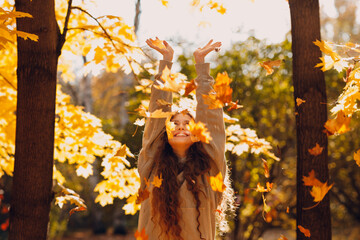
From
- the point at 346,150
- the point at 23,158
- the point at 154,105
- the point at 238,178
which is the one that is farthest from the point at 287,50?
the point at 23,158

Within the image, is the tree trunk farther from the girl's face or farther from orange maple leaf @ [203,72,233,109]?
orange maple leaf @ [203,72,233,109]

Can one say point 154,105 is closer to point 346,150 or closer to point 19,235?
point 19,235

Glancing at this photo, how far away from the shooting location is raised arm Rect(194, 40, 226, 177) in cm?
241

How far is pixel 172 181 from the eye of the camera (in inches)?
92.7

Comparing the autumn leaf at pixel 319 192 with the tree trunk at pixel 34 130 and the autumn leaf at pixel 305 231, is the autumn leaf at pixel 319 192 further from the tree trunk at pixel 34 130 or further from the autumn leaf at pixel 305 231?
the tree trunk at pixel 34 130

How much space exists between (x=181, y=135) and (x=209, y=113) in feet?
0.72

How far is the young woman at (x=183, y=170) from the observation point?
2305mm

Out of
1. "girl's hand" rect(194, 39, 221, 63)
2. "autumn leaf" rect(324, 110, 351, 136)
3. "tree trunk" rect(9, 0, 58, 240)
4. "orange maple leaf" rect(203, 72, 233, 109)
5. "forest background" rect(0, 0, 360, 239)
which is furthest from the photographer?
"forest background" rect(0, 0, 360, 239)

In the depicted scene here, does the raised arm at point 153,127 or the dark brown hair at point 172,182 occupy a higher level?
the raised arm at point 153,127

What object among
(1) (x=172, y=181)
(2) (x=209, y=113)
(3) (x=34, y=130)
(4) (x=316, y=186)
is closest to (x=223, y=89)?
(2) (x=209, y=113)

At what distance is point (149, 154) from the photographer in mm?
2502

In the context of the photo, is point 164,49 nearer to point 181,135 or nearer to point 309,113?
point 181,135

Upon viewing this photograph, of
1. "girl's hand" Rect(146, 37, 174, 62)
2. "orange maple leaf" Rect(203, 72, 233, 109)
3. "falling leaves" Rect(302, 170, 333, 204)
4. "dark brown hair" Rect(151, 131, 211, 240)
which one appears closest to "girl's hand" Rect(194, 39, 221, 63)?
"girl's hand" Rect(146, 37, 174, 62)

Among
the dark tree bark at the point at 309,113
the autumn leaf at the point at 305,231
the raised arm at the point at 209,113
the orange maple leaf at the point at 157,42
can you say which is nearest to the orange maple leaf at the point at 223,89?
the raised arm at the point at 209,113
